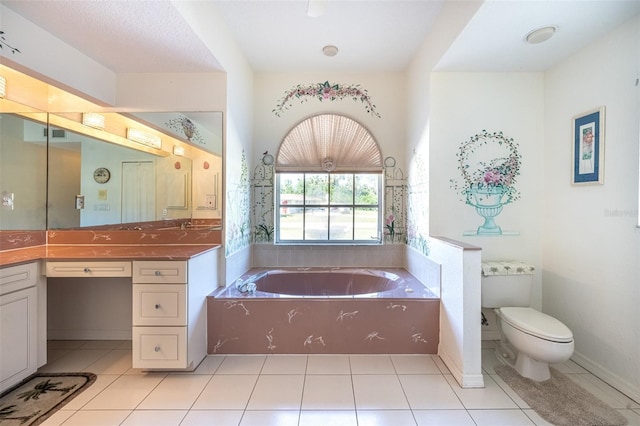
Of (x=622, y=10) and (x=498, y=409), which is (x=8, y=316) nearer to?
(x=498, y=409)

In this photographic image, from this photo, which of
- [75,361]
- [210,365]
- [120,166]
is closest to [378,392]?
[210,365]

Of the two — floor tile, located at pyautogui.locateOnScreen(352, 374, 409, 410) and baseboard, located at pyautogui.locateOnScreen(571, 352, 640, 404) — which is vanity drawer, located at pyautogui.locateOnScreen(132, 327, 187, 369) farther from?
baseboard, located at pyautogui.locateOnScreen(571, 352, 640, 404)

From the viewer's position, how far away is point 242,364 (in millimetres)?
2148

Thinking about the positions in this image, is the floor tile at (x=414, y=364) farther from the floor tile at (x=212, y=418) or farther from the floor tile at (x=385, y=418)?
the floor tile at (x=212, y=418)

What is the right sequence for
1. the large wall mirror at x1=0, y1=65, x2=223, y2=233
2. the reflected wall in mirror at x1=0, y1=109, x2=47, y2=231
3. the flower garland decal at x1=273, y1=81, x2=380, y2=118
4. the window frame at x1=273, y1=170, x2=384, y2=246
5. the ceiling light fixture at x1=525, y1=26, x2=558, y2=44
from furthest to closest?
the window frame at x1=273, y1=170, x2=384, y2=246 → the flower garland decal at x1=273, y1=81, x2=380, y2=118 → the large wall mirror at x1=0, y1=65, x2=223, y2=233 → the reflected wall in mirror at x1=0, y1=109, x2=47, y2=231 → the ceiling light fixture at x1=525, y1=26, x2=558, y2=44

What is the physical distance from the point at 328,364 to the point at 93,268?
1.76m

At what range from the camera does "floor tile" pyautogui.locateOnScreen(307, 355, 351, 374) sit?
205 centimetres

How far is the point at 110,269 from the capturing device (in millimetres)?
1967

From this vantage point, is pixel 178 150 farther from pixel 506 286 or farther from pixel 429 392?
pixel 506 286

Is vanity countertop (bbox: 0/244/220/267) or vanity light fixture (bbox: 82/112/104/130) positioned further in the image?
vanity light fixture (bbox: 82/112/104/130)

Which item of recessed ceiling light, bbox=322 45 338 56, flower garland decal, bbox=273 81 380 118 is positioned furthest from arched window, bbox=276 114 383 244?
recessed ceiling light, bbox=322 45 338 56

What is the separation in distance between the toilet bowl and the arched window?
1.50 meters

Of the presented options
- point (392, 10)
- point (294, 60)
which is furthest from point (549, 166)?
point (294, 60)

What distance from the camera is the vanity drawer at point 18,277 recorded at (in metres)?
1.73
